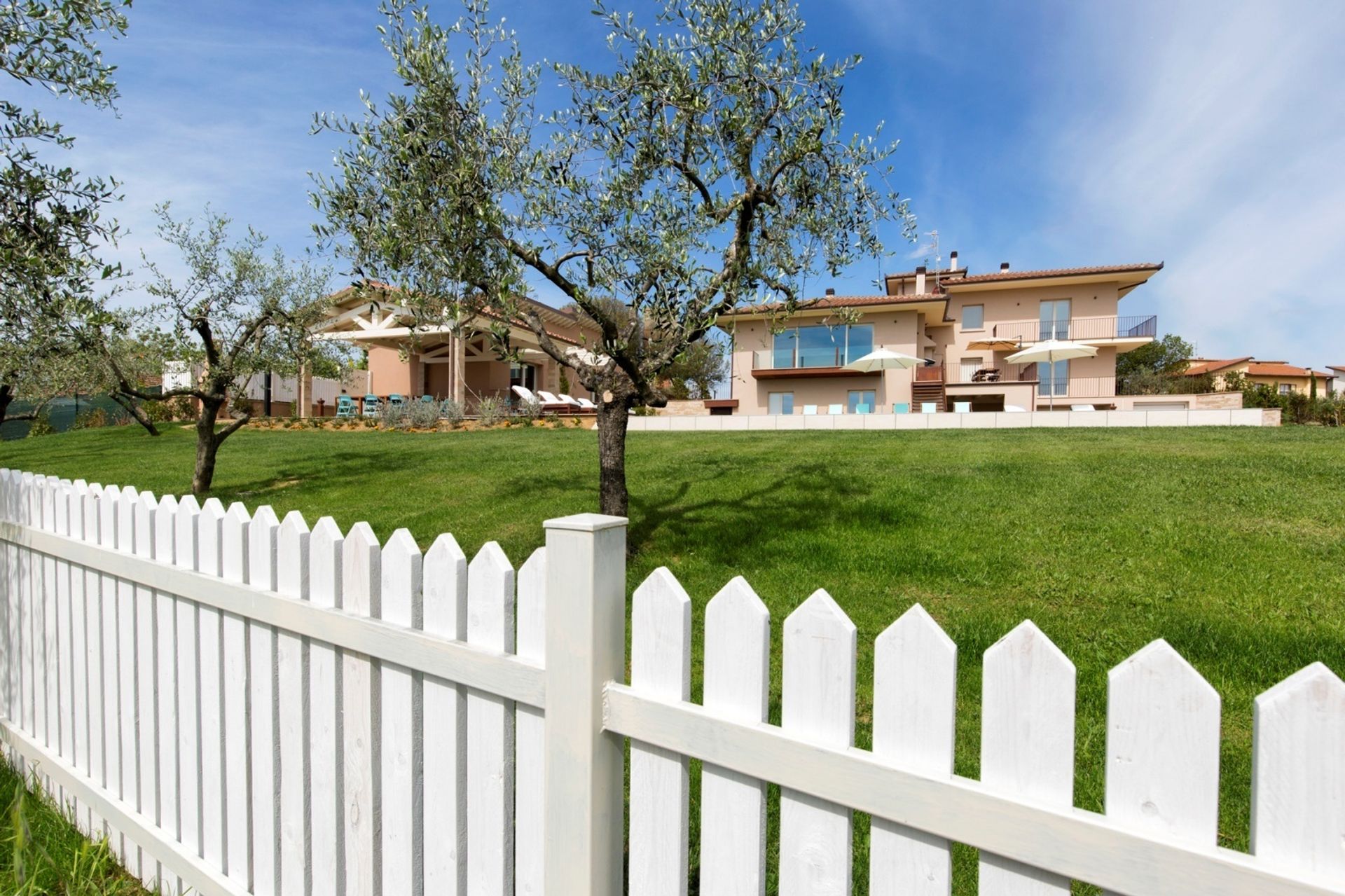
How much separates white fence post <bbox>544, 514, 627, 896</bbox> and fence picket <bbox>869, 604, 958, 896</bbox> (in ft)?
1.95

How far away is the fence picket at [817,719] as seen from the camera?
1.24 meters

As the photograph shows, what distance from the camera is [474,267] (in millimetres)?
5000

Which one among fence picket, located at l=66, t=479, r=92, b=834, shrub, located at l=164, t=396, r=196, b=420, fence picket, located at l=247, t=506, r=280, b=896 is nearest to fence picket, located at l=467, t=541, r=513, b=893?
fence picket, located at l=247, t=506, r=280, b=896

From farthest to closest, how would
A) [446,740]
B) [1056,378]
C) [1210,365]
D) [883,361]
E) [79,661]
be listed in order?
1. [1210,365]
2. [1056,378]
3. [883,361]
4. [79,661]
5. [446,740]

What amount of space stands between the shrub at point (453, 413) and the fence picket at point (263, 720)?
59.6 ft

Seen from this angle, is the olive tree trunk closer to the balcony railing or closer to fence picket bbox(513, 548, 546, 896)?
fence picket bbox(513, 548, 546, 896)

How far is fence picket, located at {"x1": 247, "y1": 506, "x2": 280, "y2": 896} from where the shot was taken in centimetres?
214

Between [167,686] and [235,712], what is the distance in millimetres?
493

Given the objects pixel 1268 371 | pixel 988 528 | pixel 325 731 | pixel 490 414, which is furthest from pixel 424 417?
pixel 1268 371

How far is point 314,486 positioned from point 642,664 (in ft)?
33.2

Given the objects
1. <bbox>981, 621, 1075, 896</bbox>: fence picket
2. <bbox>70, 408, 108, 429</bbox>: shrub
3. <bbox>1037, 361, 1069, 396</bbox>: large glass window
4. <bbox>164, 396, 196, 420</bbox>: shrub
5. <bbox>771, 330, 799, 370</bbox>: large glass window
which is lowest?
<bbox>981, 621, 1075, 896</bbox>: fence picket

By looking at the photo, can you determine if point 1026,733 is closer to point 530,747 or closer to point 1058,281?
point 530,747

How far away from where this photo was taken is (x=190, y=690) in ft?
7.99

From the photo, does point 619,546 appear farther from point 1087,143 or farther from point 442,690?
point 1087,143
